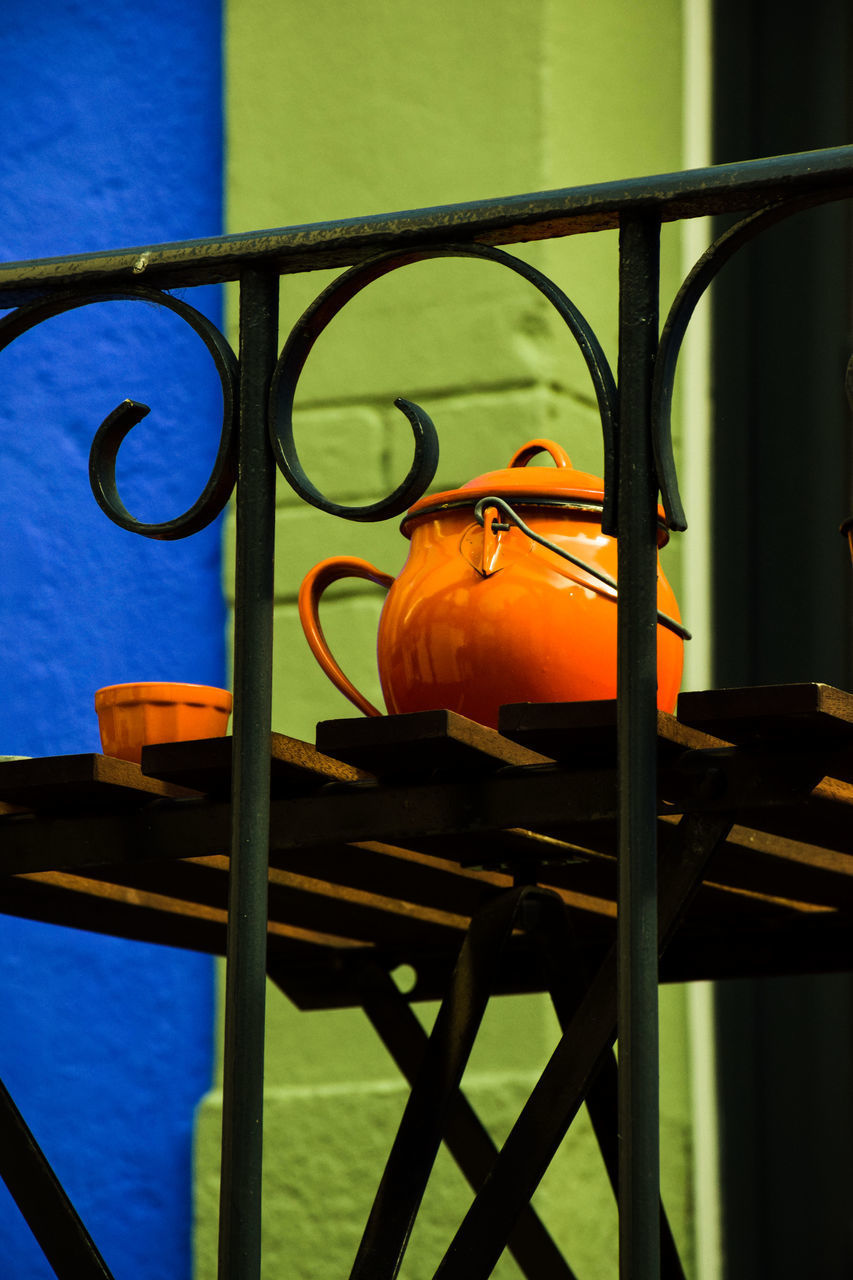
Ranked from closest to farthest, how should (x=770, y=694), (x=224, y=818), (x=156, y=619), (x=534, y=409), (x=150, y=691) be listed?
(x=770, y=694) < (x=224, y=818) < (x=150, y=691) < (x=534, y=409) < (x=156, y=619)

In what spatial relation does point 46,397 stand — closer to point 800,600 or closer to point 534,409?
point 534,409

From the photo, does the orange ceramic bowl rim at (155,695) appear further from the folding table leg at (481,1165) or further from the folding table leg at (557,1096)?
the folding table leg at (481,1165)

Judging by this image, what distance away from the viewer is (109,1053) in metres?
2.24

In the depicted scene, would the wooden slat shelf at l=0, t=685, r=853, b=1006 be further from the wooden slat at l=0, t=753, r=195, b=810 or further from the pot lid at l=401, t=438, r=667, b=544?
the pot lid at l=401, t=438, r=667, b=544

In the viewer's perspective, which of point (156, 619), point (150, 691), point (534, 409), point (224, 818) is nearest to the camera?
point (224, 818)

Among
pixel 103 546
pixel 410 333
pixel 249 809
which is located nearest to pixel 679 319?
pixel 249 809

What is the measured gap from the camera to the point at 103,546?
2.35 m

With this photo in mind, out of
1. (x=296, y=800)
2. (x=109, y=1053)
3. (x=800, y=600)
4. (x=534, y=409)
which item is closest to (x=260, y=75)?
(x=534, y=409)

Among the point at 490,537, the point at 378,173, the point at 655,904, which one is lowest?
the point at 655,904

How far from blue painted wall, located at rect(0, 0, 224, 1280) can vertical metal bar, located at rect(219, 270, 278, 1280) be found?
1.20 meters

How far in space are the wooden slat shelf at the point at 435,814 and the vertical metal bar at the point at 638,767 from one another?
0.04 meters

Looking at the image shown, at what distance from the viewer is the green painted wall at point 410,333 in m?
2.11

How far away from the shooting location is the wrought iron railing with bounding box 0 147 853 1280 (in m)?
0.97

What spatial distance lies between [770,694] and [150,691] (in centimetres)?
48
